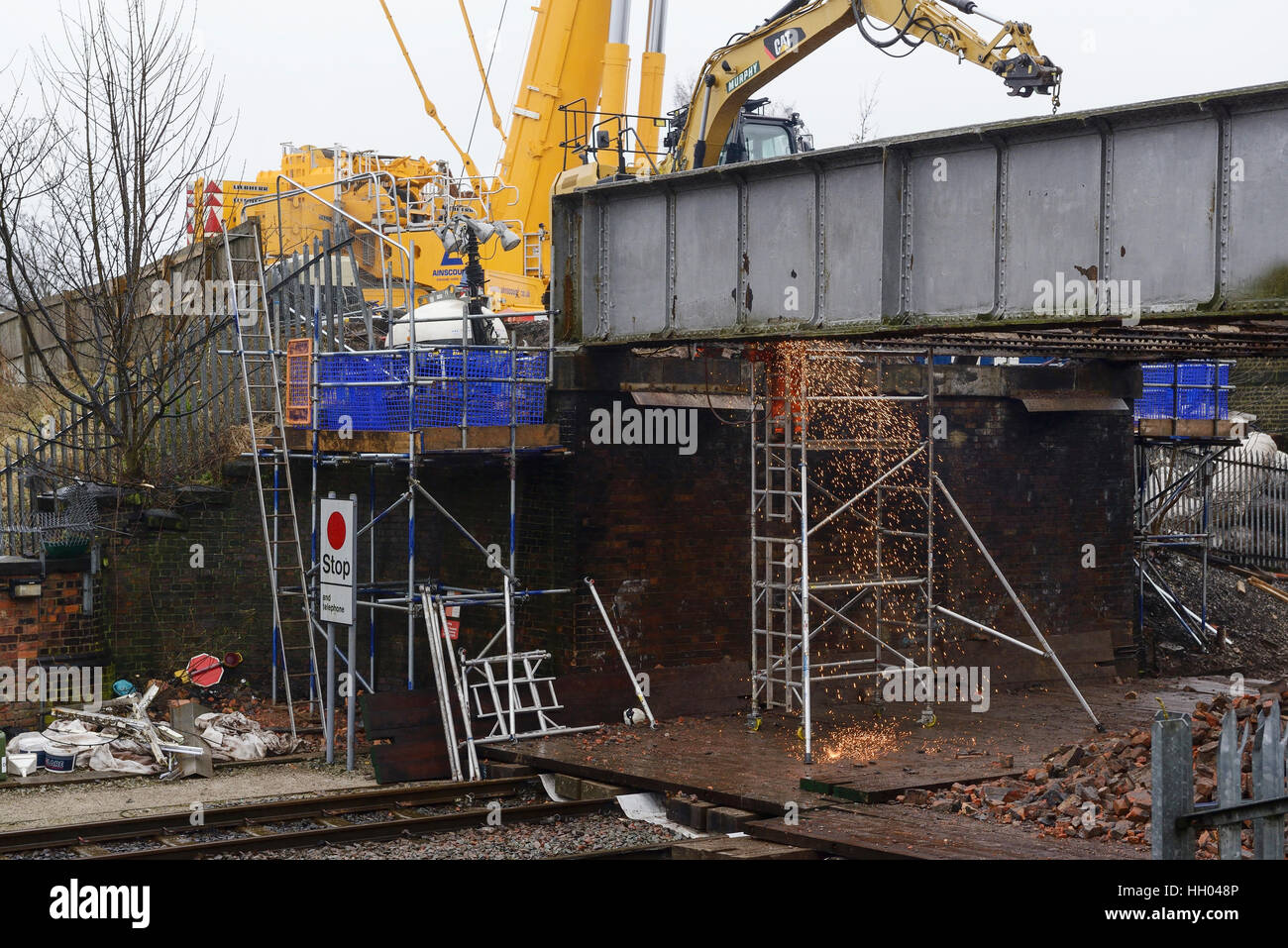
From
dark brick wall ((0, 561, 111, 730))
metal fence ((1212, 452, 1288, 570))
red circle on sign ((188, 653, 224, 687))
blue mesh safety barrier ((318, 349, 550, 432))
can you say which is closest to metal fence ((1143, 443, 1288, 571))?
metal fence ((1212, 452, 1288, 570))

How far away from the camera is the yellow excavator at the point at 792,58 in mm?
17516

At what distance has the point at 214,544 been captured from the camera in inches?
726

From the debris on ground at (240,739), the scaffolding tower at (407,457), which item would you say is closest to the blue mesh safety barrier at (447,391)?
the scaffolding tower at (407,457)

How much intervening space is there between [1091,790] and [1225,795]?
5776mm

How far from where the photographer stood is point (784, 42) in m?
18.7

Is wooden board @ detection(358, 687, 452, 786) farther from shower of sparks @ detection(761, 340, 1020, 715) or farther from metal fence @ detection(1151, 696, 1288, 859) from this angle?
metal fence @ detection(1151, 696, 1288, 859)

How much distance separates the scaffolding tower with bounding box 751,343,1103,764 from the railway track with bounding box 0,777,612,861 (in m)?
3.94

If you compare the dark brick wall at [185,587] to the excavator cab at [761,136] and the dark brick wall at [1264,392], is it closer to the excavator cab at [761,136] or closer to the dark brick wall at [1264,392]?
the excavator cab at [761,136]

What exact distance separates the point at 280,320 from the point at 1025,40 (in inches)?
413

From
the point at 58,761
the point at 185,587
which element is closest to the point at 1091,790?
the point at 58,761

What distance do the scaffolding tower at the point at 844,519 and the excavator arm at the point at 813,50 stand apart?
377cm

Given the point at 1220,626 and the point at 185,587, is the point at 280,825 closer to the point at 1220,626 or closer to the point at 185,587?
the point at 185,587

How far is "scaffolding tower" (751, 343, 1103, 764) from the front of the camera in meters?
16.4

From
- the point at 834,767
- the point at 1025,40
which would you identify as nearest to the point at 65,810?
the point at 834,767
